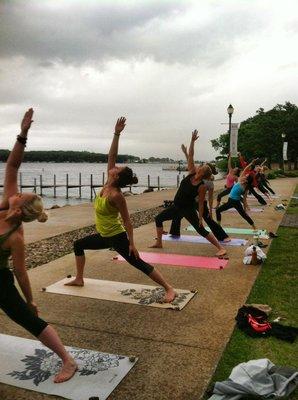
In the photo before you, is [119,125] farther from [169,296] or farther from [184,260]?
[184,260]

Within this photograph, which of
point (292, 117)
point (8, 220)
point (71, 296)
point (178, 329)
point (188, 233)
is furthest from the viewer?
point (292, 117)

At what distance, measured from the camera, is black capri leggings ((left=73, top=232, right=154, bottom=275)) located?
5230 mm

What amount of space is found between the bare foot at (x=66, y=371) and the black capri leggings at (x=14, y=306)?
1.28 feet

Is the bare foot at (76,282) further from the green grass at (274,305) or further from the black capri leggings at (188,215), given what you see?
the black capri leggings at (188,215)

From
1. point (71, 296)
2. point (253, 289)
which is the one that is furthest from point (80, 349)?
point (253, 289)

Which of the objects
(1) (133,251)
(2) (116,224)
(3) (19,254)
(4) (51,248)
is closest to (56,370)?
(3) (19,254)

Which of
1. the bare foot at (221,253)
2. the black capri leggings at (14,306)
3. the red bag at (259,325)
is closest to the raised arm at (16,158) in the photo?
the black capri leggings at (14,306)

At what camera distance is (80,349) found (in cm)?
405

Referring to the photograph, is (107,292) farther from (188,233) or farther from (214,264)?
(188,233)

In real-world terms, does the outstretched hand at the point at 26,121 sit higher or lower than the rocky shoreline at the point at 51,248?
higher

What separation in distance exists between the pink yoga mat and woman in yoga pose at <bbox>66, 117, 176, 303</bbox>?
1907 mm

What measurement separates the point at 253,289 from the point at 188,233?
4.50 meters

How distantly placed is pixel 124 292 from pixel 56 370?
2144mm

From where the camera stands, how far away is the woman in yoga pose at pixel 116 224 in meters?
4.99
